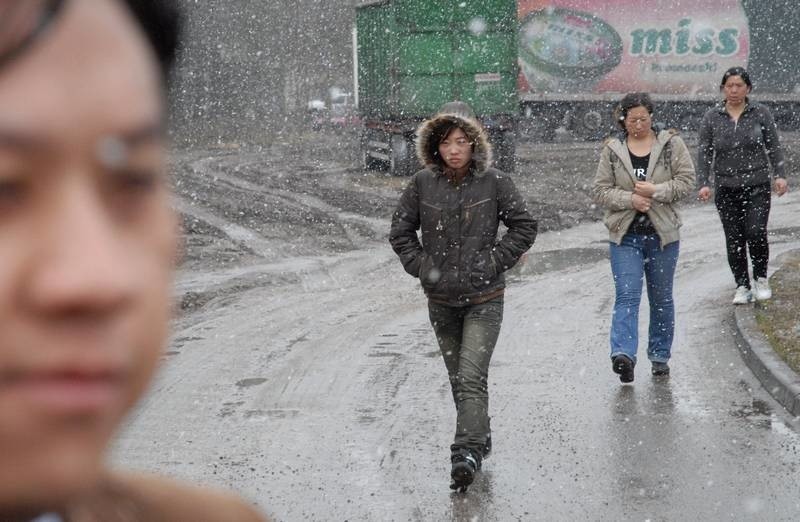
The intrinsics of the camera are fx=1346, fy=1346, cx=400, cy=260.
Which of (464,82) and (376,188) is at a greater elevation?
(464,82)

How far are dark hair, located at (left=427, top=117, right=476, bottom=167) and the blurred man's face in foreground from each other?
19.8ft

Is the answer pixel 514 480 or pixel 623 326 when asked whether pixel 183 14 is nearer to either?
pixel 514 480

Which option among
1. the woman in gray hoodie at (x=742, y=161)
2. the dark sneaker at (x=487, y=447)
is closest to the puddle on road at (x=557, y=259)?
the woman in gray hoodie at (x=742, y=161)

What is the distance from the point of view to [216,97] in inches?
1922

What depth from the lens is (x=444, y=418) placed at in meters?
8.06

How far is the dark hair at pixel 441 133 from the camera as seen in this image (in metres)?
6.66

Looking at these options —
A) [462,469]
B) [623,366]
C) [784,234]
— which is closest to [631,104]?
[623,366]

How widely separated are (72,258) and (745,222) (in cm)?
1079

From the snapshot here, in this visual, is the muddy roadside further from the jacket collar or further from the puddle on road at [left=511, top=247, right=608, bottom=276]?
the jacket collar

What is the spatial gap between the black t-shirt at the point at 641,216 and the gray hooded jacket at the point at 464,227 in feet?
6.42

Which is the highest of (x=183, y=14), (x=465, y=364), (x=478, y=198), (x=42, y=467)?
(x=183, y=14)

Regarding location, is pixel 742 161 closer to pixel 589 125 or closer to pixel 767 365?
pixel 767 365

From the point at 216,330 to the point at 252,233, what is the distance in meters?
6.64

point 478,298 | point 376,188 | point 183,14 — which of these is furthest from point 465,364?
point 376,188
